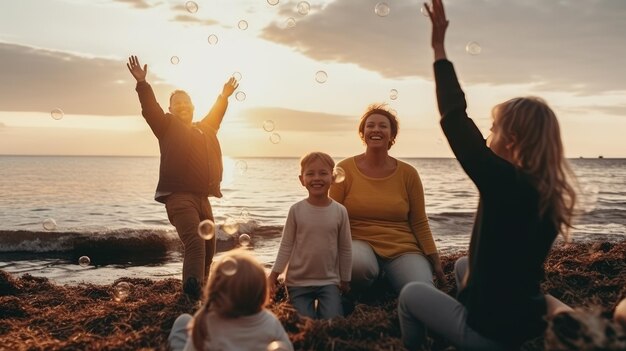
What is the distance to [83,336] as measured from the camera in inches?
195

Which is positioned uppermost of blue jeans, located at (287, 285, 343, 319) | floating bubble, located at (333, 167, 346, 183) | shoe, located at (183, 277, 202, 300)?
floating bubble, located at (333, 167, 346, 183)

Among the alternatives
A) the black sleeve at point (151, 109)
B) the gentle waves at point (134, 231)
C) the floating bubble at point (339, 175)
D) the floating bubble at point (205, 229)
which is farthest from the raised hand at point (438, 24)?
the black sleeve at point (151, 109)

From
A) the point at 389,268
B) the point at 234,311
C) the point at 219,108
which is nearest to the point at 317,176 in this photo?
the point at 389,268

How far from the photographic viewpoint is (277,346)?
11.6 feet

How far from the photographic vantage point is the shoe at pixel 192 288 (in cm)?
A: 627

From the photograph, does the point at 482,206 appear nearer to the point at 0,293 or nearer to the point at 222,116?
the point at 222,116

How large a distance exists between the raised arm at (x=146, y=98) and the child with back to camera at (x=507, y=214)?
152 inches

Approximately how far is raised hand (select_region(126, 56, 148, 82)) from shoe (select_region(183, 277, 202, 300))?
7.70 feet

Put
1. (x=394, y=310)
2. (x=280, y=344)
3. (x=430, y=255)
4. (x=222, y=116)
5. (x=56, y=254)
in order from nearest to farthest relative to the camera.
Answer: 1. (x=280, y=344)
2. (x=394, y=310)
3. (x=430, y=255)
4. (x=222, y=116)
5. (x=56, y=254)

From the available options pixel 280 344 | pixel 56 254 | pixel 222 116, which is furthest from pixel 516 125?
pixel 56 254

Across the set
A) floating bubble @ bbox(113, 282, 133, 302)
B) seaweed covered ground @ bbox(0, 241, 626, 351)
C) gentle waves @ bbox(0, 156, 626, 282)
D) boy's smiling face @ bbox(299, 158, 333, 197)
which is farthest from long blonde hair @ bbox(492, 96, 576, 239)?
floating bubble @ bbox(113, 282, 133, 302)

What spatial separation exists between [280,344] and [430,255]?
304cm

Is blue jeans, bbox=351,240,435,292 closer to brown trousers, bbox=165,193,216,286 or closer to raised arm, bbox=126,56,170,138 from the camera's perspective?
brown trousers, bbox=165,193,216,286

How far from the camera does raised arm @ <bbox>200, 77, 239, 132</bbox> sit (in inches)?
291
